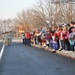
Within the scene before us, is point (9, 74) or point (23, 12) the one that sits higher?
point (23, 12)

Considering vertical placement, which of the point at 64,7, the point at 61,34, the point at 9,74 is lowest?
the point at 9,74

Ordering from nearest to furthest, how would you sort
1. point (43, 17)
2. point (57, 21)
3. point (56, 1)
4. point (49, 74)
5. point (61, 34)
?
point (49, 74) → point (61, 34) → point (56, 1) → point (57, 21) → point (43, 17)

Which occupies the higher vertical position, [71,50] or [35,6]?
[35,6]

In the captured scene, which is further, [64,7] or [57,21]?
[57,21]

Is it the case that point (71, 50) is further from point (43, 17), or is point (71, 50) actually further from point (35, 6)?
point (35, 6)

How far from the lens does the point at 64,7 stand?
46750 millimetres

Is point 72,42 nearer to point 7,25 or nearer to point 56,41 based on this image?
point 56,41

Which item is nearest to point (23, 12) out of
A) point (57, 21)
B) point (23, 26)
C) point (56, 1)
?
point (23, 26)

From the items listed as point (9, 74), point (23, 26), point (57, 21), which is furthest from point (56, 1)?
point (23, 26)

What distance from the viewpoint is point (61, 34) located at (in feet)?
68.2

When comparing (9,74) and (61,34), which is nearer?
(9,74)

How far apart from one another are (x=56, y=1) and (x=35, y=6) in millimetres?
22261

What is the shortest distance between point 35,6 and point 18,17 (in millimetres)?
43248

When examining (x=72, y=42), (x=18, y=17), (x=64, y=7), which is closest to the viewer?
(x=72, y=42)
